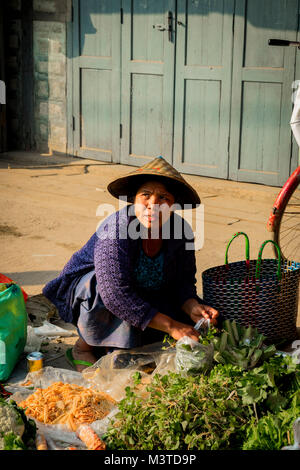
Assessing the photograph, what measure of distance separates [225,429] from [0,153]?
7.52 m

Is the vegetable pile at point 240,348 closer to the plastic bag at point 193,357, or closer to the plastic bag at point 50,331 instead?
the plastic bag at point 193,357

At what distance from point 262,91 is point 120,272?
14.3 ft

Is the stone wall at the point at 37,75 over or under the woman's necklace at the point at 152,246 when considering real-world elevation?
over

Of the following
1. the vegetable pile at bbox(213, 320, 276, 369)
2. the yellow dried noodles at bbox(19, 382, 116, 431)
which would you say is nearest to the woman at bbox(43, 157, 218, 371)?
the vegetable pile at bbox(213, 320, 276, 369)

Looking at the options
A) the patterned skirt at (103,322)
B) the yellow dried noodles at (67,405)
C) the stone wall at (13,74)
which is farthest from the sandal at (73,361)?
the stone wall at (13,74)

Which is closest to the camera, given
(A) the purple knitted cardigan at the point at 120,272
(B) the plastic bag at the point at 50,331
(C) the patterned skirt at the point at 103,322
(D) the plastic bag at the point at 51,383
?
(D) the plastic bag at the point at 51,383

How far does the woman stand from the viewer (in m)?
3.54

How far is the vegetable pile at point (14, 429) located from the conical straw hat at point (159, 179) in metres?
1.30

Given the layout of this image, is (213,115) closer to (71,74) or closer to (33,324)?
(71,74)

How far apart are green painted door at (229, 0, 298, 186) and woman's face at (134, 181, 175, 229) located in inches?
154

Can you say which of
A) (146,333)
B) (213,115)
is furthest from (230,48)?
(146,333)

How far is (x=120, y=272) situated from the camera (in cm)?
354

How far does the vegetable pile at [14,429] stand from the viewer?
2.64 meters

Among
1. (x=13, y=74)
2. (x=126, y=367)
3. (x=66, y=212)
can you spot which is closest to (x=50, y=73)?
(x=13, y=74)
